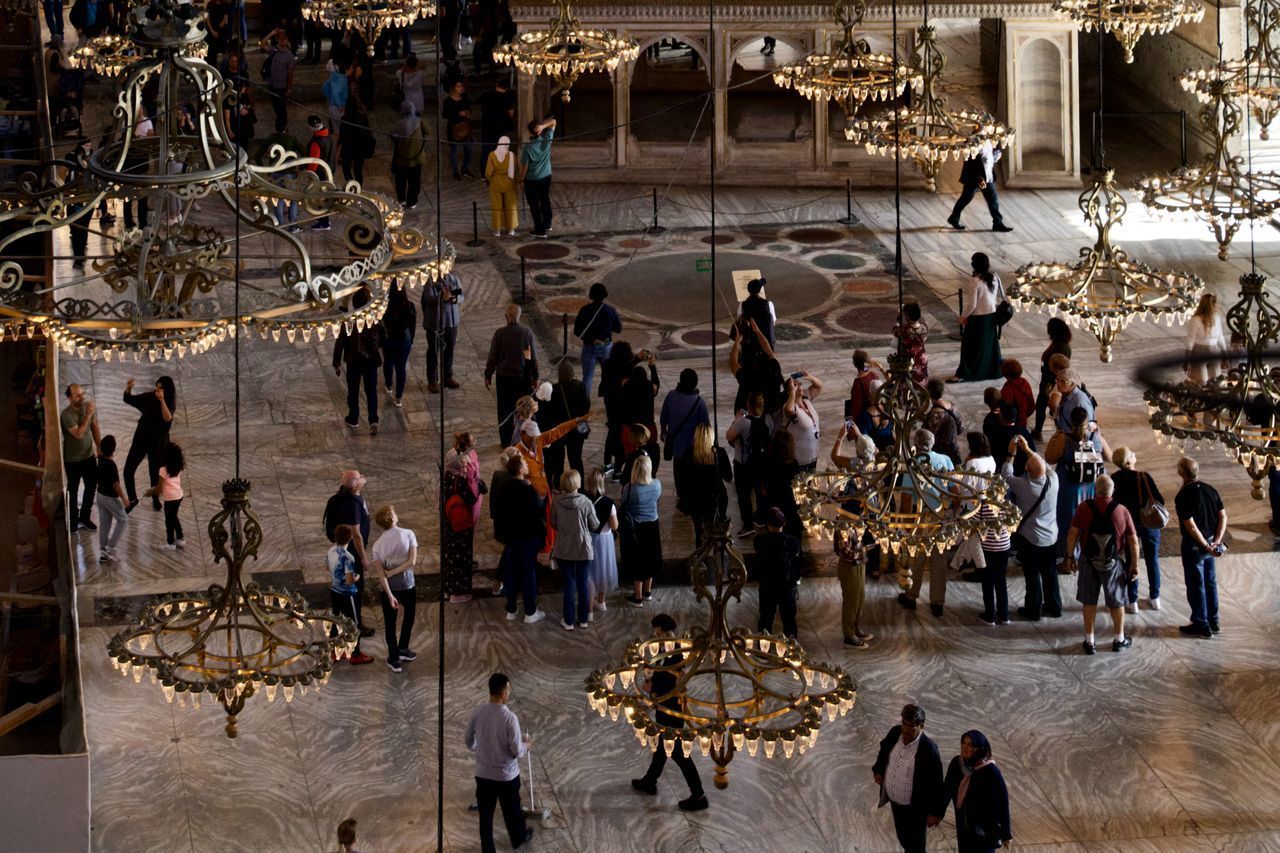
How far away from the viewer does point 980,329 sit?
17.8 meters

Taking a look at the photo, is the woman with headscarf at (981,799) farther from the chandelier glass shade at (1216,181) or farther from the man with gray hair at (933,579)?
the chandelier glass shade at (1216,181)

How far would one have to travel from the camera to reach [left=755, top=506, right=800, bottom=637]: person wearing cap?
1311 cm

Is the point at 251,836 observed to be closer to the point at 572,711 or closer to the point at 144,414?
the point at 572,711

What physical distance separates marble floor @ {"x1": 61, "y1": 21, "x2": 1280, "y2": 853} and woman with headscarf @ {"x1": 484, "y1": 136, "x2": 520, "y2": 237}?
4457mm

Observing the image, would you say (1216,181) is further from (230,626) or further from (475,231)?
(475,231)

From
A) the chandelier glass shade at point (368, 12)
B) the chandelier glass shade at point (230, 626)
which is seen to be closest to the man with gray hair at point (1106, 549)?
the chandelier glass shade at point (368, 12)

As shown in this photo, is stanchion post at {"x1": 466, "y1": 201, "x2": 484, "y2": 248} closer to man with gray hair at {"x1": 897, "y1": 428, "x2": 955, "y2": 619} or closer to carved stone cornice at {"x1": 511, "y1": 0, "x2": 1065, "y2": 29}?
carved stone cornice at {"x1": 511, "y1": 0, "x2": 1065, "y2": 29}

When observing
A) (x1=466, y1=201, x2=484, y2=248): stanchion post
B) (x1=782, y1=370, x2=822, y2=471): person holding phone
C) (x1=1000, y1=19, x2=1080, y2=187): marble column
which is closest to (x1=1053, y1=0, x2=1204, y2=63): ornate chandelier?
(x1=782, y1=370, x2=822, y2=471): person holding phone

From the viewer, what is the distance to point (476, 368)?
61.0ft

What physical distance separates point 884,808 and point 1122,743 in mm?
1478

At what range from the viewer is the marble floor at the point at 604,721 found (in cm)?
1180

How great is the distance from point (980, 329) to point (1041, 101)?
6228 mm

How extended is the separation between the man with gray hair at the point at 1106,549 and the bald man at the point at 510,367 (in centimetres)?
465

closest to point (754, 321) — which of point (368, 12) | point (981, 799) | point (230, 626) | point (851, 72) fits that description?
point (851, 72)
